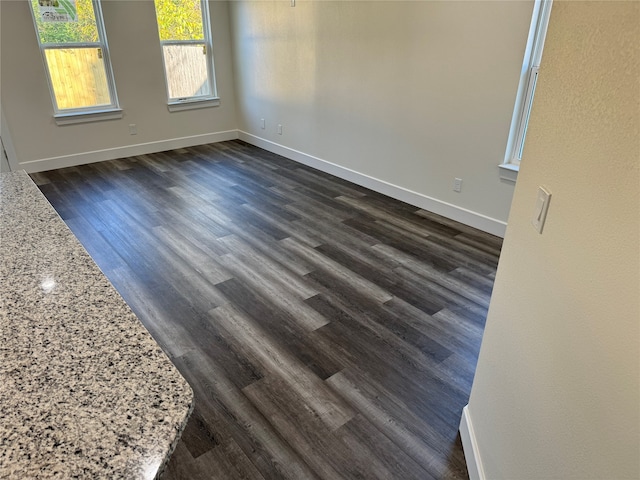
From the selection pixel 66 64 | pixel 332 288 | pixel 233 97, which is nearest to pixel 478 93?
pixel 332 288

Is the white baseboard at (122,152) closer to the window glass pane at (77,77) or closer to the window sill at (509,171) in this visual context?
the window glass pane at (77,77)

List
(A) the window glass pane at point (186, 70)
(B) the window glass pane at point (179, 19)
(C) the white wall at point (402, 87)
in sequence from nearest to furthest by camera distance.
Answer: (C) the white wall at point (402, 87) → (B) the window glass pane at point (179, 19) → (A) the window glass pane at point (186, 70)

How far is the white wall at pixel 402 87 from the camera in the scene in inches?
125

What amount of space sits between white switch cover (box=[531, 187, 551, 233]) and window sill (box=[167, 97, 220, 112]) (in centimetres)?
532

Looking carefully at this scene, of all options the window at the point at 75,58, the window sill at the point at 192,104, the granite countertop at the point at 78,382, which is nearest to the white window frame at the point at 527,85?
the granite countertop at the point at 78,382

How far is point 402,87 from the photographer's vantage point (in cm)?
379

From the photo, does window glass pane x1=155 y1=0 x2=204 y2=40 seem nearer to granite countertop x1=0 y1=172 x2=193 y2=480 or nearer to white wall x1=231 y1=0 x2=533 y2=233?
white wall x1=231 y1=0 x2=533 y2=233

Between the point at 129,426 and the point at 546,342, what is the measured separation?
36.7 inches

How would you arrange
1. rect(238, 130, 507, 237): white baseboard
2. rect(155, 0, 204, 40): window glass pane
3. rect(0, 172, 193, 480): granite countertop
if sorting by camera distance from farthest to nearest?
rect(155, 0, 204, 40): window glass pane, rect(238, 130, 507, 237): white baseboard, rect(0, 172, 193, 480): granite countertop

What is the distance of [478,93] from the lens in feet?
10.7

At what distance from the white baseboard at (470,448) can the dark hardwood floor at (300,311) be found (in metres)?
0.05

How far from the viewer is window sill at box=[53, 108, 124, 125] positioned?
4875 mm

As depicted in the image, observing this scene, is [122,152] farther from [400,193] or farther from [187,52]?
[400,193]

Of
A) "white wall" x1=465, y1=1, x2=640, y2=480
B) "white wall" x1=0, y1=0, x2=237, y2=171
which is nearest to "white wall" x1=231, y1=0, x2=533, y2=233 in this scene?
"white wall" x1=0, y1=0, x2=237, y2=171
